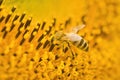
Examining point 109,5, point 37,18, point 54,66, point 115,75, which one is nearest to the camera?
point 54,66

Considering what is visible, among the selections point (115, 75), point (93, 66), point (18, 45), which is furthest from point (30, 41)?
point (115, 75)

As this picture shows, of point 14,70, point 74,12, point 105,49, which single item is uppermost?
point 74,12

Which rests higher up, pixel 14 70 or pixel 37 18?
pixel 37 18

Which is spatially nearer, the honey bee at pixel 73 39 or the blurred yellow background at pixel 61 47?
the blurred yellow background at pixel 61 47

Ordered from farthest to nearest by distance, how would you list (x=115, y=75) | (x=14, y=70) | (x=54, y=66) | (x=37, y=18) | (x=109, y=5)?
(x=109, y=5) → (x=115, y=75) → (x=37, y=18) → (x=54, y=66) → (x=14, y=70)

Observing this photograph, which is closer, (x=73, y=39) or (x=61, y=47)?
(x=73, y=39)

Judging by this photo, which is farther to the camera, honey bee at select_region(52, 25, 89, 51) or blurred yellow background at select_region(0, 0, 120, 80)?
honey bee at select_region(52, 25, 89, 51)

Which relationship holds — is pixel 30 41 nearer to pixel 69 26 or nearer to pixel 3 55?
pixel 3 55

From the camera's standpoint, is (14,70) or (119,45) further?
(119,45)
